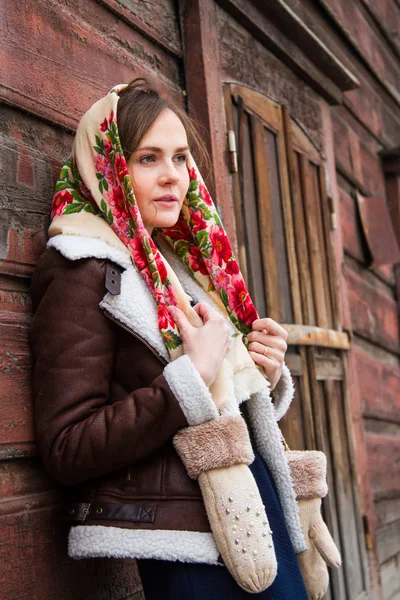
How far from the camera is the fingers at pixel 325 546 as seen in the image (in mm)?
1828

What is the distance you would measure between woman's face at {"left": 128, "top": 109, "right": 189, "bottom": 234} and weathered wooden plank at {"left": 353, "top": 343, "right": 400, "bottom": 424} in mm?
2306

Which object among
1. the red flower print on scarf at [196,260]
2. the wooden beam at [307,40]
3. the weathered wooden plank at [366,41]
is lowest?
the red flower print on scarf at [196,260]

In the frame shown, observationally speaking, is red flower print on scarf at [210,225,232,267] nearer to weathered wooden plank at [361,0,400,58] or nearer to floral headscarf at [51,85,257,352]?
floral headscarf at [51,85,257,352]

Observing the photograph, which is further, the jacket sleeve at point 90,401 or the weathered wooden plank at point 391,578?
the weathered wooden plank at point 391,578

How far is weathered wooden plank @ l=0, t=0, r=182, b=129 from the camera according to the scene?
1817 millimetres

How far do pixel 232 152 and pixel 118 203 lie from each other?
101 cm

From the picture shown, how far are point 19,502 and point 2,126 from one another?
2.79 ft

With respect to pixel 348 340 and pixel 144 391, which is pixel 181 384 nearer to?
pixel 144 391

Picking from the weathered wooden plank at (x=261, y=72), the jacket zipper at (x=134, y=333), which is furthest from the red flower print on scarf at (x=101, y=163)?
the weathered wooden plank at (x=261, y=72)

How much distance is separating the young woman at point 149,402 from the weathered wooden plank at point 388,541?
7.77ft


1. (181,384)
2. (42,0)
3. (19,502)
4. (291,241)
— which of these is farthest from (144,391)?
(291,241)

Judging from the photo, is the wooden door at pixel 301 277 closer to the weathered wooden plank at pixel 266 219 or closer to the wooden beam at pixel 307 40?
the weathered wooden plank at pixel 266 219

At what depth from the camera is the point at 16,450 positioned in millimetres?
1639

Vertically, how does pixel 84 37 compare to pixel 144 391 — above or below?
above
